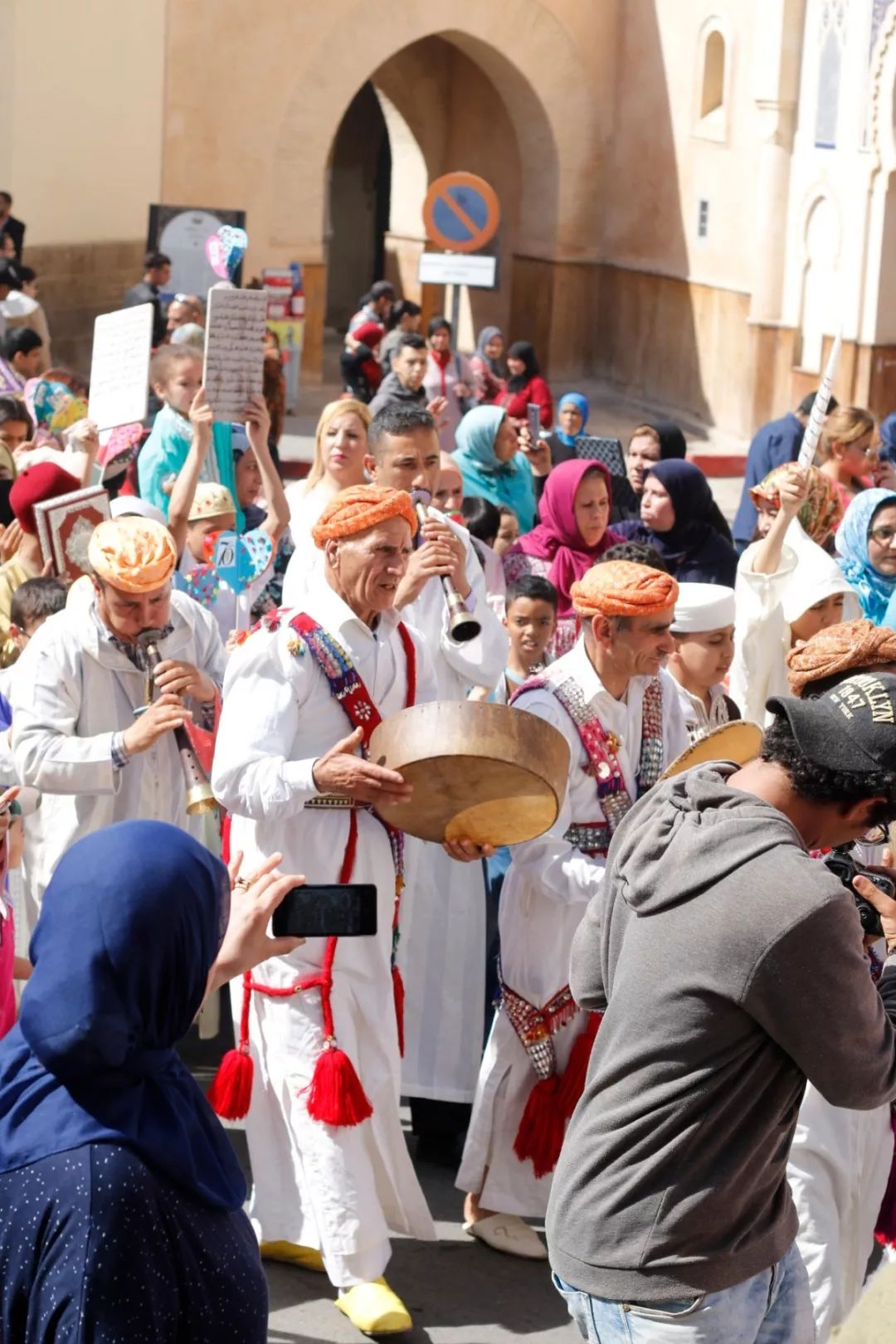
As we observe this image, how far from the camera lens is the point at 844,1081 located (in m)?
2.95

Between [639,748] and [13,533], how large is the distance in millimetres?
2711

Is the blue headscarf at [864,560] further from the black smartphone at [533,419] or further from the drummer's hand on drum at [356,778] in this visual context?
the black smartphone at [533,419]

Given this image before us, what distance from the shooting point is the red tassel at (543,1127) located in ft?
16.9

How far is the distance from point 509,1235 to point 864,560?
10.8 feet

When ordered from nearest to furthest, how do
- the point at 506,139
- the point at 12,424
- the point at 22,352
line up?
the point at 12,424 < the point at 22,352 < the point at 506,139

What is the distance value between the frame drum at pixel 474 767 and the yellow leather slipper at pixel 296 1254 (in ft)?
4.12

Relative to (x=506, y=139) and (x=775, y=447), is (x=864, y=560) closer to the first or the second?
(x=775, y=447)

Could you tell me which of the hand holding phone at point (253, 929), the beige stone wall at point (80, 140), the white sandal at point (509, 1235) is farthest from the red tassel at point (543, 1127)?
the beige stone wall at point (80, 140)

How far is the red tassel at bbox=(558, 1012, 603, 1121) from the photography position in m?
5.14

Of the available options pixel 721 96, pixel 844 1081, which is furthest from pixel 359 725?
pixel 721 96

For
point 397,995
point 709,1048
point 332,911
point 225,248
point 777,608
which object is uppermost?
point 225,248

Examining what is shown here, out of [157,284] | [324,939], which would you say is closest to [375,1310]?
[324,939]

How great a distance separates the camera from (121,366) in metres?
7.84

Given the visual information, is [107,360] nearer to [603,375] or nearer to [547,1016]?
[547,1016]
